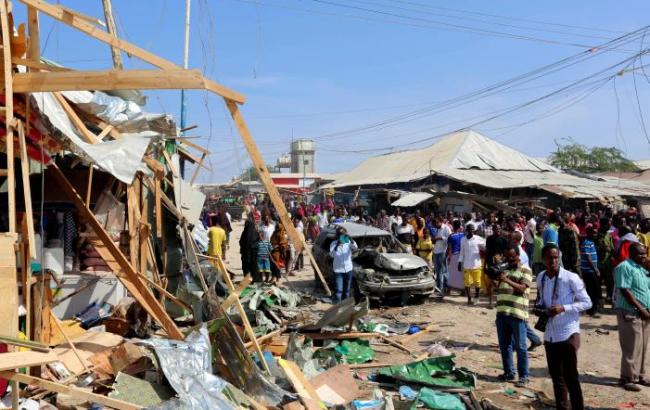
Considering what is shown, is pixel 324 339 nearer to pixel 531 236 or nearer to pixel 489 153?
pixel 531 236

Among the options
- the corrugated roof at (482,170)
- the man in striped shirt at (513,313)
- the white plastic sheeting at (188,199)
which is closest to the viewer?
the man in striped shirt at (513,313)

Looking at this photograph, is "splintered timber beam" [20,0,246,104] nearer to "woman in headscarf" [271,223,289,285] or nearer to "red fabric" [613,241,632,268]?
"red fabric" [613,241,632,268]

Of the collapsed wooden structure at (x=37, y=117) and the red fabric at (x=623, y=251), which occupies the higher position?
the collapsed wooden structure at (x=37, y=117)

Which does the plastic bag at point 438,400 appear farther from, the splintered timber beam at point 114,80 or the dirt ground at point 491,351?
the splintered timber beam at point 114,80

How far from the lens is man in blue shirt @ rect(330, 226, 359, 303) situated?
1154cm

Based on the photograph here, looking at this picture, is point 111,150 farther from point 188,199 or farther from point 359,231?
point 359,231

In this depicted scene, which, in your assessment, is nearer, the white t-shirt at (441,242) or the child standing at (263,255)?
the white t-shirt at (441,242)

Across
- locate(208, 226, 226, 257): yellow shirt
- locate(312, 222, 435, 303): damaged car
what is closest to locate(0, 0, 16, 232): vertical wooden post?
locate(312, 222, 435, 303): damaged car

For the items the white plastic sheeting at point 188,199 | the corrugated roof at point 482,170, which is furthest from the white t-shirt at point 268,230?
the corrugated roof at point 482,170

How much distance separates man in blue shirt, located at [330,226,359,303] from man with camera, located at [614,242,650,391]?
5.48 m

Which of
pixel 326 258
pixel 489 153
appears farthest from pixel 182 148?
pixel 489 153

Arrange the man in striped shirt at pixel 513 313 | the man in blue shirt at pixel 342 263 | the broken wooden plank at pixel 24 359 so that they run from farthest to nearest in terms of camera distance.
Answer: the man in blue shirt at pixel 342 263 → the man in striped shirt at pixel 513 313 → the broken wooden plank at pixel 24 359

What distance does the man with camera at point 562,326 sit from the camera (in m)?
5.56

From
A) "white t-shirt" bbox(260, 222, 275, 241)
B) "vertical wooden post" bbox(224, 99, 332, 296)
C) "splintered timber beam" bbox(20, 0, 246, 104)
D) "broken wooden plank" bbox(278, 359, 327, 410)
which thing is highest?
"splintered timber beam" bbox(20, 0, 246, 104)
